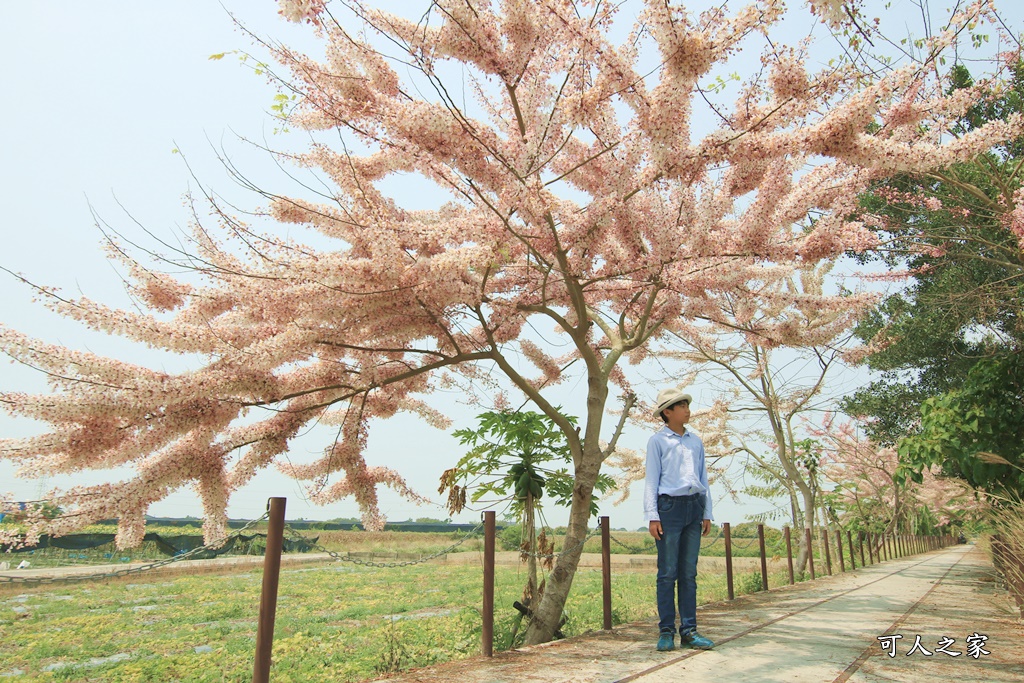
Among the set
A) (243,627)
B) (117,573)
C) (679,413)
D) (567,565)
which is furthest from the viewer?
(243,627)

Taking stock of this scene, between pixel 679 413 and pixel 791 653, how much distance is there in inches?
69.5

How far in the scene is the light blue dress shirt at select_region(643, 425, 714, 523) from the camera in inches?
181

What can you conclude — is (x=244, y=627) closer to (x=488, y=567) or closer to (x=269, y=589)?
(x=488, y=567)

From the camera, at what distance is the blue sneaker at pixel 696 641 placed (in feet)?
14.9

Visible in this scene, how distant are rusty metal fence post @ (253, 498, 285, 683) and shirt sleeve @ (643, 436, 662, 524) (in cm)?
252

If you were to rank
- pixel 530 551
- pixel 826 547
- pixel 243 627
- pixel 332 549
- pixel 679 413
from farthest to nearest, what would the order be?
pixel 826 547 → pixel 243 627 → pixel 530 551 → pixel 679 413 → pixel 332 549

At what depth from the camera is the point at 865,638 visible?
16.8 ft

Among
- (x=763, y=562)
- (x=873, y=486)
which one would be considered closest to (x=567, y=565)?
(x=763, y=562)

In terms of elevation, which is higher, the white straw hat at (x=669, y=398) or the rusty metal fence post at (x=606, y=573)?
the white straw hat at (x=669, y=398)

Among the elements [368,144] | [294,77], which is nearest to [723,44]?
[368,144]

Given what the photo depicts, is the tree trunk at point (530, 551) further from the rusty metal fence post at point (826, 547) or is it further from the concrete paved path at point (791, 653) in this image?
the rusty metal fence post at point (826, 547)

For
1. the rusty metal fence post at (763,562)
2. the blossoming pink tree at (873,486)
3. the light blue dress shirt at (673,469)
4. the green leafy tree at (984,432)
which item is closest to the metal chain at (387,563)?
the light blue dress shirt at (673,469)

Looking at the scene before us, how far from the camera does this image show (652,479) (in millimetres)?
4684

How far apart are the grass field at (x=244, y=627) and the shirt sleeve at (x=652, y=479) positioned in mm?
1858
